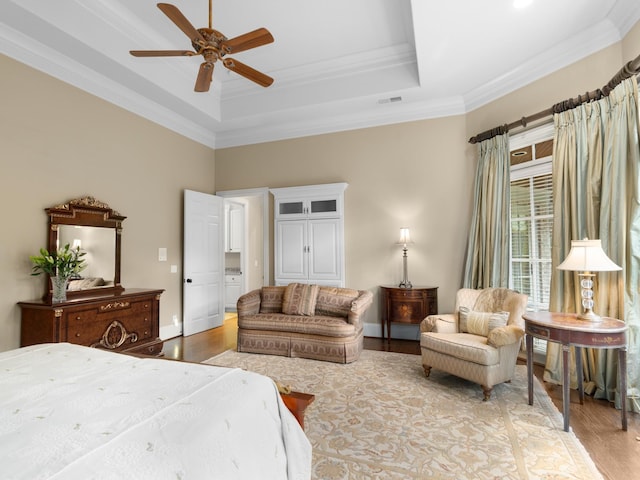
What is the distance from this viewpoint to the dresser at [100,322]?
10.7ft

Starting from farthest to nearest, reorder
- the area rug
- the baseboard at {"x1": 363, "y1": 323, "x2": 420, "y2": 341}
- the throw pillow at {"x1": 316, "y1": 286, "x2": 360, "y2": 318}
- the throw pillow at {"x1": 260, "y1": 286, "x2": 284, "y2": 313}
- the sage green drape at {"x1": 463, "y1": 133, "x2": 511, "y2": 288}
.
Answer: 1. the baseboard at {"x1": 363, "y1": 323, "x2": 420, "y2": 341}
2. the throw pillow at {"x1": 260, "y1": 286, "x2": 284, "y2": 313}
3. the throw pillow at {"x1": 316, "y1": 286, "x2": 360, "y2": 318}
4. the sage green drape at {"x1": 463, "y1": 133, "x2": 511, "y2": 288}
5. the area rug

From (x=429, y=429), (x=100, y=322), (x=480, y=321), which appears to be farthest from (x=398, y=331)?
(x=100, y=322)

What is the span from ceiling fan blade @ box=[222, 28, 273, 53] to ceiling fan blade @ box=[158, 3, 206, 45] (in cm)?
19

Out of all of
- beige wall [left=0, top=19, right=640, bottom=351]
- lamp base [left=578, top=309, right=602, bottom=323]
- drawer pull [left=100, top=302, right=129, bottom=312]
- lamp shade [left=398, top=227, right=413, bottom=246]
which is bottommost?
drawer pull [left=100, top=302, right=129, bottom=312]

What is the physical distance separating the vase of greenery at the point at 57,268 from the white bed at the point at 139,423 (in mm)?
1912

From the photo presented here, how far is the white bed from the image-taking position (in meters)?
0.90

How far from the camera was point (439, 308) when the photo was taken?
5012 mm

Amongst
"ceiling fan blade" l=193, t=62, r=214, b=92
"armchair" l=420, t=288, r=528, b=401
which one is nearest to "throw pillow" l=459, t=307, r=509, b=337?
"armchair" l=420, t=288, r=528, b=401

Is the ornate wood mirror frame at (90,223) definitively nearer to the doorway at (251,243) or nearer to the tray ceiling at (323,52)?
the tray ceiling at (323,52)

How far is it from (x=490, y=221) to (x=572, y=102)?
1510mm

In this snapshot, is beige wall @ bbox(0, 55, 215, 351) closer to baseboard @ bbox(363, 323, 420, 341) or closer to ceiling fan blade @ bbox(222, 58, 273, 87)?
ceiling fan blade @ bbox(222, 58, 273, 87)

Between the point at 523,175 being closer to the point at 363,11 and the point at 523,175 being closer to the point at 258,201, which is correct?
the point at 363,11

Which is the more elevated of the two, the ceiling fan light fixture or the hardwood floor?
the ceiling fan light fixture

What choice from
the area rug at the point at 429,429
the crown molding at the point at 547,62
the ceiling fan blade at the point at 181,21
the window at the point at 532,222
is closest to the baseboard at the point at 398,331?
the area rug at the point at 429,429
